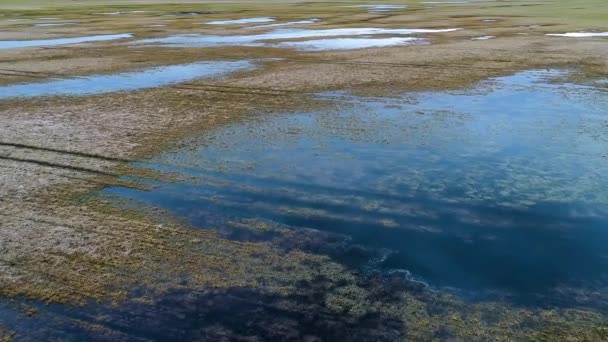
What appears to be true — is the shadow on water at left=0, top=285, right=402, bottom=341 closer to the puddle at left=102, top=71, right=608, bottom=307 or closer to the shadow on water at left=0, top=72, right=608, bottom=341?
the shadow on water at left=0, top=72, right=608, bottom=341

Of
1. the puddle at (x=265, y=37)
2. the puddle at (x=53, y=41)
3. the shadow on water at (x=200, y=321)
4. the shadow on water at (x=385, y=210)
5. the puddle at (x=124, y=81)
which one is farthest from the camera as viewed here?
the puddle at (x=53, y=41)

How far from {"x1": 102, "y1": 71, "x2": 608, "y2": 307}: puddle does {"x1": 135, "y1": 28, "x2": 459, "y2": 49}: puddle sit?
2037 centimetres

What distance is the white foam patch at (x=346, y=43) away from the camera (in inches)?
1294

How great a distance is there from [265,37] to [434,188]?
30083 mm

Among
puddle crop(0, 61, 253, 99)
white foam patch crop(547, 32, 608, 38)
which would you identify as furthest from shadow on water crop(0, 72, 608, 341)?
white foam patch crop(547, 32, 608, 38)

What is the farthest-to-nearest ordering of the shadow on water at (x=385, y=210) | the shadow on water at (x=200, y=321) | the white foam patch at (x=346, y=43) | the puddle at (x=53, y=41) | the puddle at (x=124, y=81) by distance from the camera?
1. the puddle at (x=53, y=41)
2. the white foam patch at (x=346, y=43)
3. the puddle at (x=124, y=81)
4. the shadow on water at (x=385, y=210)
5. the shadow on water at (x=200, y=321)

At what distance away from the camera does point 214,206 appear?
10.8 m

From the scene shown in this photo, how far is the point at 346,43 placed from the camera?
35031 mm

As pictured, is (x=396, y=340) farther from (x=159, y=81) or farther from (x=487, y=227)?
(x=159, y=81)

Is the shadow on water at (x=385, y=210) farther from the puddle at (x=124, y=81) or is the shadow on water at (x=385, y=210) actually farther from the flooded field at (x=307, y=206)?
the puddle at (x=124, y=81)

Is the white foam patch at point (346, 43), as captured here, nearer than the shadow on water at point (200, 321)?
No

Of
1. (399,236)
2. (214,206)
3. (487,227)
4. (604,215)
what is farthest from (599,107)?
(214,206)

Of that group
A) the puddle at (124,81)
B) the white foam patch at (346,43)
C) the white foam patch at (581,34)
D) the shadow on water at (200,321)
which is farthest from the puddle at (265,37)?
the shadow on water at (200,321)

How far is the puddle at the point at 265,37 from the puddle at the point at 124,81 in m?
8.93
